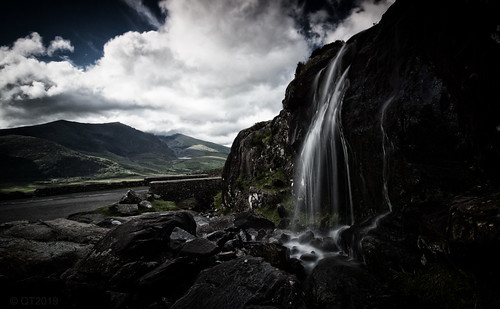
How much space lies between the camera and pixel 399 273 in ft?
16.3

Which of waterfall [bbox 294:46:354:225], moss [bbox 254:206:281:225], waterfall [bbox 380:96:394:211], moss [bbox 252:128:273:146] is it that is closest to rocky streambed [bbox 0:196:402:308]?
waterfall [bbox 294:46:354:225]

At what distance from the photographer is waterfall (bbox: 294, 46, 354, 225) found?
10.3 metres

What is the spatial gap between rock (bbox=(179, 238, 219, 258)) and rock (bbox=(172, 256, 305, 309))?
1222 mm

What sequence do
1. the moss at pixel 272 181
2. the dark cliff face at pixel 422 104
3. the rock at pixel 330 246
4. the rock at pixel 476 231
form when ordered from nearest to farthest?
the rock at pixel 476 231 < the dark cliff face at pixel 422 104 < the rock at pixel 330 246 < the moss at pixel 272 181

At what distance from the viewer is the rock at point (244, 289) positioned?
15.0 ft

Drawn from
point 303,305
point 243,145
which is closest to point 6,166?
point 243,145

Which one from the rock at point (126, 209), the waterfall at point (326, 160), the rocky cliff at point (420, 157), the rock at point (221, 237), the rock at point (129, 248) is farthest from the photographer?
the rock at point (126, 209)

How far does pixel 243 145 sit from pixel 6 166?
861 ft

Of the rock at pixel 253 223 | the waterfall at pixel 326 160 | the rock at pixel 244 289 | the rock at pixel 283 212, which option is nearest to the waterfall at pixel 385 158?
the waterfall at pixel 326 160

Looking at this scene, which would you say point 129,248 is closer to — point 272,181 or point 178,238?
point 178,238

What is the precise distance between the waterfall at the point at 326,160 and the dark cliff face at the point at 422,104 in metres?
0.56

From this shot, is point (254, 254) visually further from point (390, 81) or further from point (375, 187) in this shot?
point (390, 81)

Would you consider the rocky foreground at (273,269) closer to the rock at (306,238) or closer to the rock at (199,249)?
the rock at (199,249)

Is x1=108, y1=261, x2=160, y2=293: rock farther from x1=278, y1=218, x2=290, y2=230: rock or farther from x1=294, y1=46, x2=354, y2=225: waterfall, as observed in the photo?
x1=294, y1=46, x2=354, y2=225: waterfall
